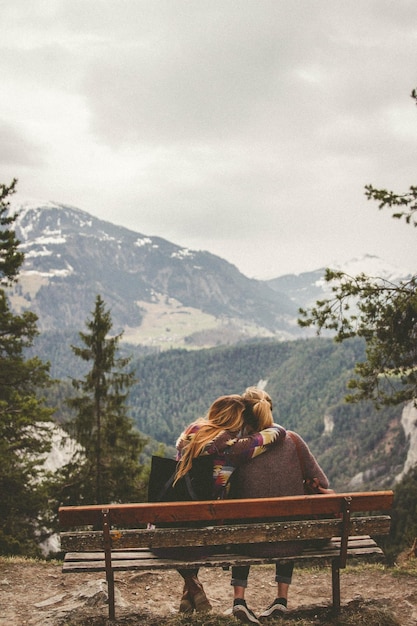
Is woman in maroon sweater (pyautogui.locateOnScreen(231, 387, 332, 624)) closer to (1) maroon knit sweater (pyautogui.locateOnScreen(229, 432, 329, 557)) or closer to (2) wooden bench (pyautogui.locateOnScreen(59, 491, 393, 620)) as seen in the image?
(1) maroon knit sweater (pyautogui.locateOnScreen(229, 432, 329, 557))

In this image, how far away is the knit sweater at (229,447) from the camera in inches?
232

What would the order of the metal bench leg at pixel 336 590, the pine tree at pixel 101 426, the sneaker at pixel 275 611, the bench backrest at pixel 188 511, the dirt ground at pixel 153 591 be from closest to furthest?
the bench backrest at pixel 188 511, the sneaker at pixel 275 611, the metal bench leg at pixel 336 590, the dirt ground at pixel 153 591, the pine tree at pixel 101 426

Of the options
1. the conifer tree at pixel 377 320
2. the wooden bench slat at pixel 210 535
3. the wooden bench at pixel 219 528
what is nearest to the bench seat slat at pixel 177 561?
the wooden bench at pixel 219 528

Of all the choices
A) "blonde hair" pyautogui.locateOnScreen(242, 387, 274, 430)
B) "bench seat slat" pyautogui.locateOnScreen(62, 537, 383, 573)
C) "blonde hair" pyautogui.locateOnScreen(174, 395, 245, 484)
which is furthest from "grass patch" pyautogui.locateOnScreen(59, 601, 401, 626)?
"blonde hair" pyautogui.locateOnScreen(242, 387, 274, 430)

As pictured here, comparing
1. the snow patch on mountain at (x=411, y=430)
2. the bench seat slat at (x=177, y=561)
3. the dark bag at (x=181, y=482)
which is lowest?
the snow patch on mountain at (x=411, y=430)

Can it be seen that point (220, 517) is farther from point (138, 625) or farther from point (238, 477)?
point (138, 625)

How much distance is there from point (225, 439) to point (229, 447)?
11 centimetres

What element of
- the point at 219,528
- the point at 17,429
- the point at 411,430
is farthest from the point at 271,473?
the point at 411,430

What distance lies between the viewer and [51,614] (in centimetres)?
699

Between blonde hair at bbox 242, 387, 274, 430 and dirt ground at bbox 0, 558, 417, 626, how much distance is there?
2.83 metres

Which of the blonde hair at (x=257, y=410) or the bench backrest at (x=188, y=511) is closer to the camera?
the bench backrest at (x=188, y=511)

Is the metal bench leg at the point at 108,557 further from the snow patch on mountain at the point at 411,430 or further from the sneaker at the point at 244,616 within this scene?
the snow patch on mountain at the point at 411,430

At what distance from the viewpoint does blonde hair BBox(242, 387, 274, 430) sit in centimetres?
602

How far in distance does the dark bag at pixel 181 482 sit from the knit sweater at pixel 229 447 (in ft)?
0.32
